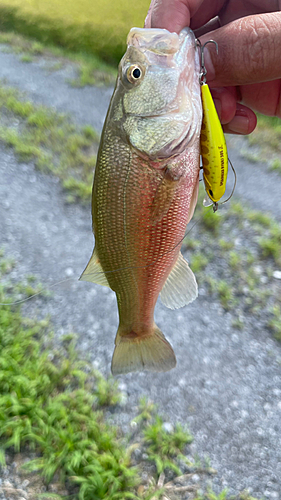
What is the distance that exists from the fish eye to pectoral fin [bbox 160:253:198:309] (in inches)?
23.2

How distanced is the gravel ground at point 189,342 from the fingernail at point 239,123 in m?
1.66

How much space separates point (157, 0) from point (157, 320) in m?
2.20

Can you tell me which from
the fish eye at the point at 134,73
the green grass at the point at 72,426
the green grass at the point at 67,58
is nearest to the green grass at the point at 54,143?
the green grass at the point at 67,58

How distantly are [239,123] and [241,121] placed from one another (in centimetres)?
1

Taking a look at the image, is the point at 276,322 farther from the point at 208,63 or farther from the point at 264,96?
the point at 208,63

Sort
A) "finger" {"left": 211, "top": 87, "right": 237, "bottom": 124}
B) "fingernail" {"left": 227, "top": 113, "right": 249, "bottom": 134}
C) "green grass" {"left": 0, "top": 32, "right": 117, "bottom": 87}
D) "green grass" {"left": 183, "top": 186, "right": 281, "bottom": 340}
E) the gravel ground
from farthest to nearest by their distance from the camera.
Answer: "green grass" {"left": 0, "top": 32, "right": 117, "bottom": 87} < "green grass" {"left": 183, "top": 186, "right": 281, "bottom": 340} < the gravel ground < "fingernail" {"left": 227, "top": 113, "right": 249, "bottom": 134} < "finger" {"left": 211, "top": 87, "right": 237, "bottom": 124}

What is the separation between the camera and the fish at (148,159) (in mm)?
951

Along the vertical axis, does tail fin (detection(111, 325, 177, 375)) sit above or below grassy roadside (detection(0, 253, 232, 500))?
above

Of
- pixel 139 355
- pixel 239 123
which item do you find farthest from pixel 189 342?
pixel 239 123

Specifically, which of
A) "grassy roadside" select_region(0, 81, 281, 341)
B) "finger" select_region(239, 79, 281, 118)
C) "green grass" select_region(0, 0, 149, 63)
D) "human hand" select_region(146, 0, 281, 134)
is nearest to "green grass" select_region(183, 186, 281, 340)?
"grassy roadside" select_region(0, 81, 281, 341)

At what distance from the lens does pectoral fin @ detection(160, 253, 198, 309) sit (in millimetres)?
1158

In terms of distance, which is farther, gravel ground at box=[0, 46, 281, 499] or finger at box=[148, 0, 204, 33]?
gravel ground at box=[0, 46, 281, 499]

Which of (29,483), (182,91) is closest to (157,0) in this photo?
(182,91)

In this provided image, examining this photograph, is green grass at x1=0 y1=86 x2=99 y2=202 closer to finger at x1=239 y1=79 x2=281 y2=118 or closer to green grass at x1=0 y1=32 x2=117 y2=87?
green grass at x1=0 y1=32 x2=117 y2=87
